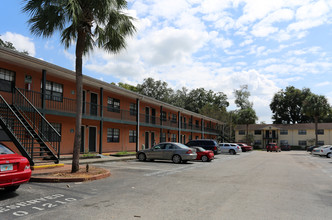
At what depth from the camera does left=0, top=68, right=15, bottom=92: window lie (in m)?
15.2

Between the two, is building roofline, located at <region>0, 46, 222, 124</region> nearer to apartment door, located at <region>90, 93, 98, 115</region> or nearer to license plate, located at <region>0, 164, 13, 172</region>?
apartment door, located at <region>90, 93, 98, 115</region>

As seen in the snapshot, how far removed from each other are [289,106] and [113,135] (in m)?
68.3

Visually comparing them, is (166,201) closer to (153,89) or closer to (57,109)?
(57,109)

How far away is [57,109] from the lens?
1855 cm

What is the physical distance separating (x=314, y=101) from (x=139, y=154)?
36084 millimetres

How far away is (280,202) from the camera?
6746mm

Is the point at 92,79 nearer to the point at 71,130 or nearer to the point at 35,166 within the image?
the point at 71,130

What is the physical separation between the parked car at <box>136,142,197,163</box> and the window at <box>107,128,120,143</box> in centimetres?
668

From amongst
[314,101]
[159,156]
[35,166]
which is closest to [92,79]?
[159,156]

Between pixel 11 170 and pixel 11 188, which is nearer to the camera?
pixel 11 170

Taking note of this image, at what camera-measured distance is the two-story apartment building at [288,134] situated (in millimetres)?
61375

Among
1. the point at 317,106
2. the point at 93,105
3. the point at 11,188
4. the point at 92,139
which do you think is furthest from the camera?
the point at 317,106

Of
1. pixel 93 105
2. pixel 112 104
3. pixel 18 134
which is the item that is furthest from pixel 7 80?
pixel 112 104

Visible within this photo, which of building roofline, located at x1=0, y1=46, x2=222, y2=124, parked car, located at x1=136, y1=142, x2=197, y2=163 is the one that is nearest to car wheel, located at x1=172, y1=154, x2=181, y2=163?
parked car, located at x1=136, y1=142, x2=197, y2=163
